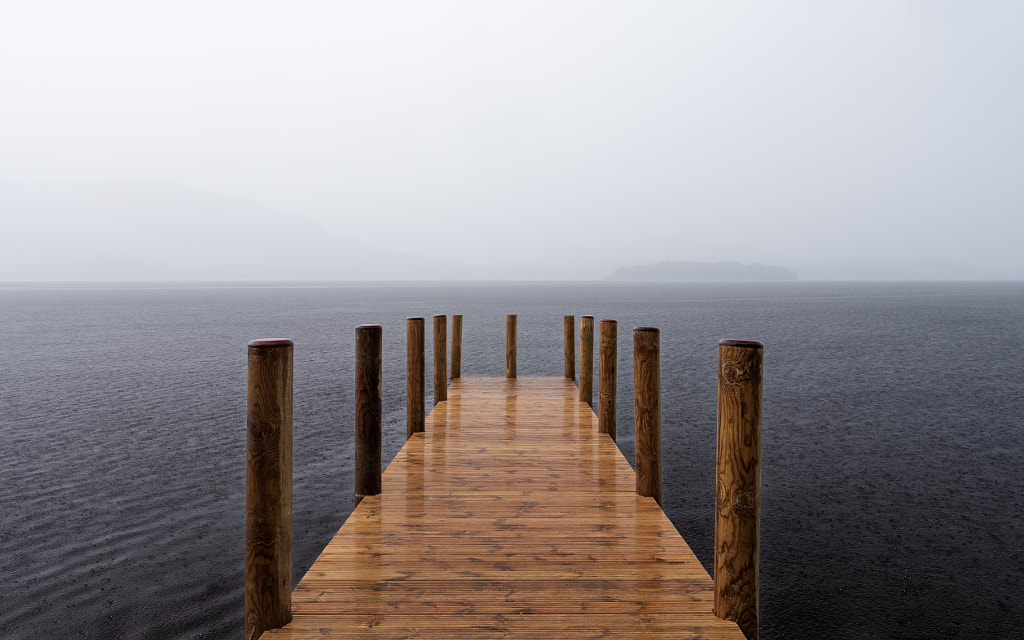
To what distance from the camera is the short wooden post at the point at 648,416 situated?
17.5 feet

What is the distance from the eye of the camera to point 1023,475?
12656 mm

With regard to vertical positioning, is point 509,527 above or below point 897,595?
above

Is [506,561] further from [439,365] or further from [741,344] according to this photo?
[439,365]

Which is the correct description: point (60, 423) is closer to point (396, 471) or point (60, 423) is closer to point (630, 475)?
point (396, 471)

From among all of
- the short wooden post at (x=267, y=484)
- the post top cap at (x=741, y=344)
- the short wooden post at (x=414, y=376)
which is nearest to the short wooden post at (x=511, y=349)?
the short wooden post at (x=414, y=376)

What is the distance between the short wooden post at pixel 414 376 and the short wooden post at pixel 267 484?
4.52 metres

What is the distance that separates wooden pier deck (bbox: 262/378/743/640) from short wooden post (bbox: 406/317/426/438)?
105cm

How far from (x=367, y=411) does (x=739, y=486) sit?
3276 millimetres

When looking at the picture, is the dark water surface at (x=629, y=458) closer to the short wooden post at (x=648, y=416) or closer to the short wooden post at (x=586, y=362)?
the short wooden post at (x=586, y=362)

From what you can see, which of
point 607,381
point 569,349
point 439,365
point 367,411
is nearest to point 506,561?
point 367,411

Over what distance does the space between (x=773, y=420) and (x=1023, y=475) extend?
5.70 m

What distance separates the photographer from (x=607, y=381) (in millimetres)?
8266

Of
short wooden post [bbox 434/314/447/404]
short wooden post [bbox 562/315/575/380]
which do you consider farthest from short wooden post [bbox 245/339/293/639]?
short wooden post [bbox 562/315/575/380]

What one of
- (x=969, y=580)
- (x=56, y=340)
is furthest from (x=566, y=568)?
(x=56, y=340)
